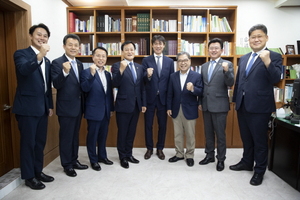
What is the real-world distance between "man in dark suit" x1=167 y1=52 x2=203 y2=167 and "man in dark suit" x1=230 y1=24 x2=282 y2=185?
0.56m

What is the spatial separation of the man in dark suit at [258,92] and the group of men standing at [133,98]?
0.01m

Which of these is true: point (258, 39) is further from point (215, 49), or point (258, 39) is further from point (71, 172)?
point (71, 172)

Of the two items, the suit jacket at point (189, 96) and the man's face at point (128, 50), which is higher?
the man's face at point (128, 50)

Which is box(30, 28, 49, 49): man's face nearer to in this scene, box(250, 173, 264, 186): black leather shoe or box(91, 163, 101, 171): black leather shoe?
box(91, 163, 101, 171): black leather shoe

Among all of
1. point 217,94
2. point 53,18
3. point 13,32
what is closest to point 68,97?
point 13,32

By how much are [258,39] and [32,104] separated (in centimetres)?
260

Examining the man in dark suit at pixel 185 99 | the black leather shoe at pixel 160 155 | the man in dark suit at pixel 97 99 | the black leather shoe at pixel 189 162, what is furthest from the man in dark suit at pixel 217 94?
the man in dark suit at pixel 97 99

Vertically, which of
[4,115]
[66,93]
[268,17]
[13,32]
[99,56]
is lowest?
[4,115]

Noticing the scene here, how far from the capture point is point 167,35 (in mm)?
4105

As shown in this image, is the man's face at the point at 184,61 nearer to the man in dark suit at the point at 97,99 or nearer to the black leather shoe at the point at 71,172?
the man in dark suit at the point at 97,99

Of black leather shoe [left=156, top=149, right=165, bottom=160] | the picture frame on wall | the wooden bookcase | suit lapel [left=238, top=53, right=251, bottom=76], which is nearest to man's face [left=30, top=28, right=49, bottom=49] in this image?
the wooden bookcase

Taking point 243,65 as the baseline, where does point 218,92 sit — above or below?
below

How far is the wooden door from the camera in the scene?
239cm

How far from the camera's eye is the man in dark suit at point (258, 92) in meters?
2.27
